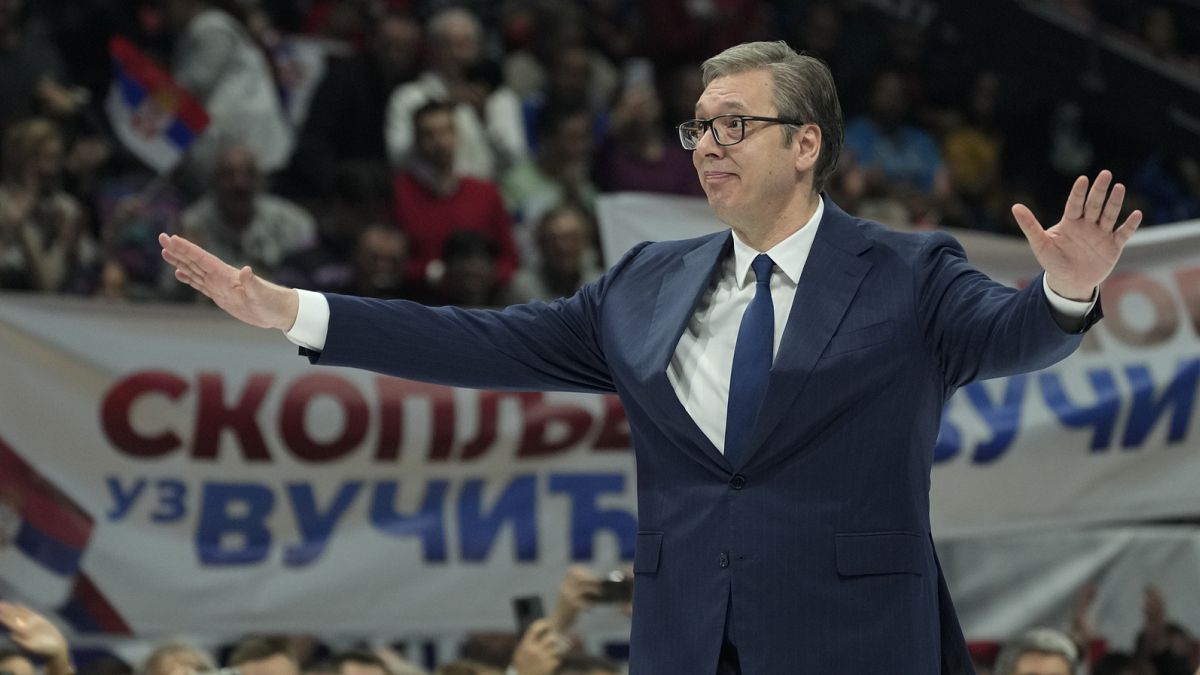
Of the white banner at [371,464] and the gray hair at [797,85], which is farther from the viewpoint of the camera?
the white banner at [371,464]

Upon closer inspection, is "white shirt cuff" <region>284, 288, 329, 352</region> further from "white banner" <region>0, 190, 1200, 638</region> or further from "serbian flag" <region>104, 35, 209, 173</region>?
"serbian flag" <region>104, 35, 209, 173</region>

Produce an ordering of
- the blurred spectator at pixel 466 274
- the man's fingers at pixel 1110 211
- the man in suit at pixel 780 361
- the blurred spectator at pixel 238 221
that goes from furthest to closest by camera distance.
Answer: the blurred spectator at pixel 238 221, the blurred spectator at pixel 466 274, the man in suit at pixel 780 361, the man's fingers at pixel 1110 211

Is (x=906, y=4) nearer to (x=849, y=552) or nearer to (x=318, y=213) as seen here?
(x=318, y=213)

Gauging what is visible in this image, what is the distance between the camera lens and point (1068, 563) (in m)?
7.12

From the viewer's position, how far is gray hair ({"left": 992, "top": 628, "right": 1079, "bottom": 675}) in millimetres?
5773

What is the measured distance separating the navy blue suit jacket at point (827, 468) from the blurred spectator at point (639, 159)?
583 cm

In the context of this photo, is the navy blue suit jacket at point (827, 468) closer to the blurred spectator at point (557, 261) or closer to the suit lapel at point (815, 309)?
the suit lapel at point (815, 309)

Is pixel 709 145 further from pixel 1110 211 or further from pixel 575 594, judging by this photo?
pixel 575 594

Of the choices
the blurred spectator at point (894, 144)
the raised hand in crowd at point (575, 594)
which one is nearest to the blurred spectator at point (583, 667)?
the raised hand in crowd at point (575, 594)

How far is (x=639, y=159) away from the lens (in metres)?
8.88

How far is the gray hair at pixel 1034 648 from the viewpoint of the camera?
18.9ft

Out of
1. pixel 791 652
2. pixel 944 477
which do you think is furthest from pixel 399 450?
pixel 791 652

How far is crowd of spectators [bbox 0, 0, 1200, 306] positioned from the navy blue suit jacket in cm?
437

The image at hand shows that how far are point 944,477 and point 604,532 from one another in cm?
127
